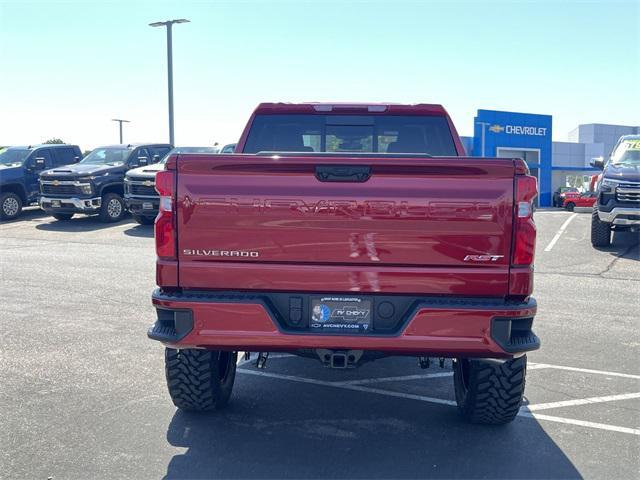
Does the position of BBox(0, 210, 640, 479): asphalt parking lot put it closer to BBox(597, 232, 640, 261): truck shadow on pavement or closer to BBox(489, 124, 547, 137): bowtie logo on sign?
BBox(597, 232, 640, 261): truck shadow on pavement

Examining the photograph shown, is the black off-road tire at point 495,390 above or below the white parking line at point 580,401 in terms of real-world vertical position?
above

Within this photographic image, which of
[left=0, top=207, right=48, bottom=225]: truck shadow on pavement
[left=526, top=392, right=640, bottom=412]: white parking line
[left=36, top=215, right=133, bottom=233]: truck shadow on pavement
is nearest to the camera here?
[left=526, top=392, right=640, bottom=412]: white parking line

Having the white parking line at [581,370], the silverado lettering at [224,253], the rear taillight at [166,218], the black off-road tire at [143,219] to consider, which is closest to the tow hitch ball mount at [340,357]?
the silverado lettering at [224,253]

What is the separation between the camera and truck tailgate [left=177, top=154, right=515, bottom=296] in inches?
143

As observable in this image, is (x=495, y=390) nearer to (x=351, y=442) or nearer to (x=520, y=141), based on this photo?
(x=351, y=442)

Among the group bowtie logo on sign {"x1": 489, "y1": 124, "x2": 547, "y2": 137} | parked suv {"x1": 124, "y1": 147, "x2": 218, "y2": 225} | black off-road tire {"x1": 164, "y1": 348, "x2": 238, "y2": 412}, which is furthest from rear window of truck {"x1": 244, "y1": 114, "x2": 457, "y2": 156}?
bowtie logo on sign {"x1": 489, "y1": 124, "x2": 547, "y2": 137}

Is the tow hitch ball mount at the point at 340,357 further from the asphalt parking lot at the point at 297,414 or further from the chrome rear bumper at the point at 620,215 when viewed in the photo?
the chrome rear bumper at the point at 620,215

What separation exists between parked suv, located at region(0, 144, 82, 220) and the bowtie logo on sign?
1251 inches

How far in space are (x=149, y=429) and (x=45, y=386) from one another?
1354 mm

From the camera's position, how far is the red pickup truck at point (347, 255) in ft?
12.0

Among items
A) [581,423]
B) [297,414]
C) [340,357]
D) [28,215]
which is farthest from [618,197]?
[28,215]

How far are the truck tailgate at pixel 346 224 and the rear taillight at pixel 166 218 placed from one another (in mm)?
49

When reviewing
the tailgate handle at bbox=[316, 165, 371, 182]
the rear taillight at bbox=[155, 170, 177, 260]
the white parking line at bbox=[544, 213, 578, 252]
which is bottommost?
the white parking line at bbox=[544, 213, 578, 252]

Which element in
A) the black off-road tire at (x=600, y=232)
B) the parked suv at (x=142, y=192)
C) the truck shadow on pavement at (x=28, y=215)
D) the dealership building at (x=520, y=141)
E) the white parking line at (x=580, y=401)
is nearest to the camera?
the white parking line at (x=580, y=401)
